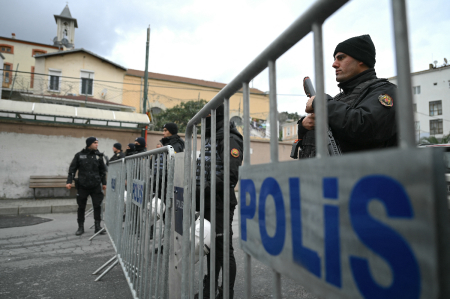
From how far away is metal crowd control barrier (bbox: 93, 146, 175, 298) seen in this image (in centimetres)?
204

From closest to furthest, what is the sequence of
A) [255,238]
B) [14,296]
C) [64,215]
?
[255,238] → [14,296] → [64,215]

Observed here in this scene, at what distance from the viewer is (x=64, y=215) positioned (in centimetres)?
783

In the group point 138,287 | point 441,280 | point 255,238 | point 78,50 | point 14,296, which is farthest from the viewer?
point 78,50

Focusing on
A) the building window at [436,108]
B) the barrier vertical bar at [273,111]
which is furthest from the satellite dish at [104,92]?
the building window at [436,108]

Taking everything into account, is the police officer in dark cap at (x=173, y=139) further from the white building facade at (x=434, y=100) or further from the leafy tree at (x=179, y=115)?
the white building facade at (x=434, y=100)

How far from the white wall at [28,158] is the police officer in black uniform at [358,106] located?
35.0 ft

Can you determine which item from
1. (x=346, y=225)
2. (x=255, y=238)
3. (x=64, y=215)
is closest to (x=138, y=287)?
(x=255, y=238)

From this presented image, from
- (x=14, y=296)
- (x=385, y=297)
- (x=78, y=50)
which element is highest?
(x=78, y=50)

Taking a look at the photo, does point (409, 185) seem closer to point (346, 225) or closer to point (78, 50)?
point (346, 225)

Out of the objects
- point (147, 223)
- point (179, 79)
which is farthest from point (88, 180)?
point (179, 79)

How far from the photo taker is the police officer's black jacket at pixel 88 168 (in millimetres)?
5793

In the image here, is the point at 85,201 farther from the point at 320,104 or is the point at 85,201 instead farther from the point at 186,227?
the point at 320,104

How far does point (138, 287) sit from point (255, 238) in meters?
1.97

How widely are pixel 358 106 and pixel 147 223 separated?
173 cm
